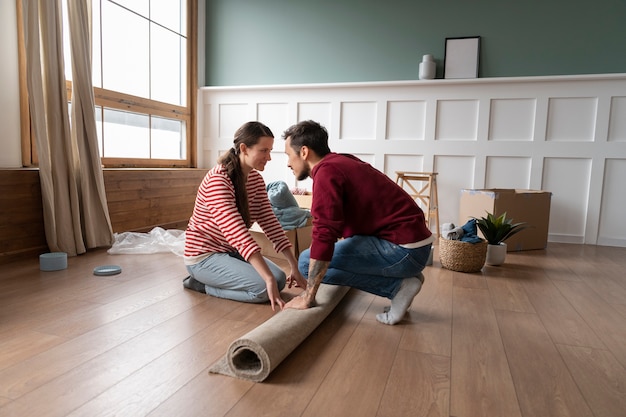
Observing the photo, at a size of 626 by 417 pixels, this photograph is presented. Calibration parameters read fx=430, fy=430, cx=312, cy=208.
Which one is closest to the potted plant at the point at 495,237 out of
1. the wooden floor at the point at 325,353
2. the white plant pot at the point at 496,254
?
the white plant pot at the point at 496,254

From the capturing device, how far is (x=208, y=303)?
81.3 inches

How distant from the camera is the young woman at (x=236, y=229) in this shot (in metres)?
1.88

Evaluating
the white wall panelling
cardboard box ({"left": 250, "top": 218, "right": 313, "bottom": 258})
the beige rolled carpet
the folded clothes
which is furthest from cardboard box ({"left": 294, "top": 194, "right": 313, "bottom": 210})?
the beige rolled carpet

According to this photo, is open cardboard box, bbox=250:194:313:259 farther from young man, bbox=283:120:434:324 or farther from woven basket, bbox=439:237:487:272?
young man, bbox=283:120:434:324

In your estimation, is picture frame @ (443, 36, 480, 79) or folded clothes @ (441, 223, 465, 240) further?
picture frame @ (443, 36, 480, 79)

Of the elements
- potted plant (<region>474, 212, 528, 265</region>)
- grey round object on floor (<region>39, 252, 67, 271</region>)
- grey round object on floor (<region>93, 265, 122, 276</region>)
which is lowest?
grey round object on floor (<region>93, 265, 122, 276</region>)

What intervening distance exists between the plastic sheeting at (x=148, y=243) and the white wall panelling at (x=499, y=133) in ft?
A: 5.57

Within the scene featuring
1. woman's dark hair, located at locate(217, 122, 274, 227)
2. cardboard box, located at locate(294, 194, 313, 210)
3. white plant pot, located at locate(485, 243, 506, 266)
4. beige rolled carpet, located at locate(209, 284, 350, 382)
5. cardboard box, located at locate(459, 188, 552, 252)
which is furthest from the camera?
cardboard box, located at locate(294, 194, 313, 210)

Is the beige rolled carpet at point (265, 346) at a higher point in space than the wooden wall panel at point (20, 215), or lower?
lower

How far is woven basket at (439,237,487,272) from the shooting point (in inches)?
109

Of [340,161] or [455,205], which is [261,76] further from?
[340,161]

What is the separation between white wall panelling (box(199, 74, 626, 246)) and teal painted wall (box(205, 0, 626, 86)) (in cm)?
17

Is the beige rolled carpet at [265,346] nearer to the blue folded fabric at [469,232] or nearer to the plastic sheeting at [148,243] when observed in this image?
the blue folded fabric at [469,232]

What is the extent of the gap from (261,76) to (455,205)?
8.15 ft
